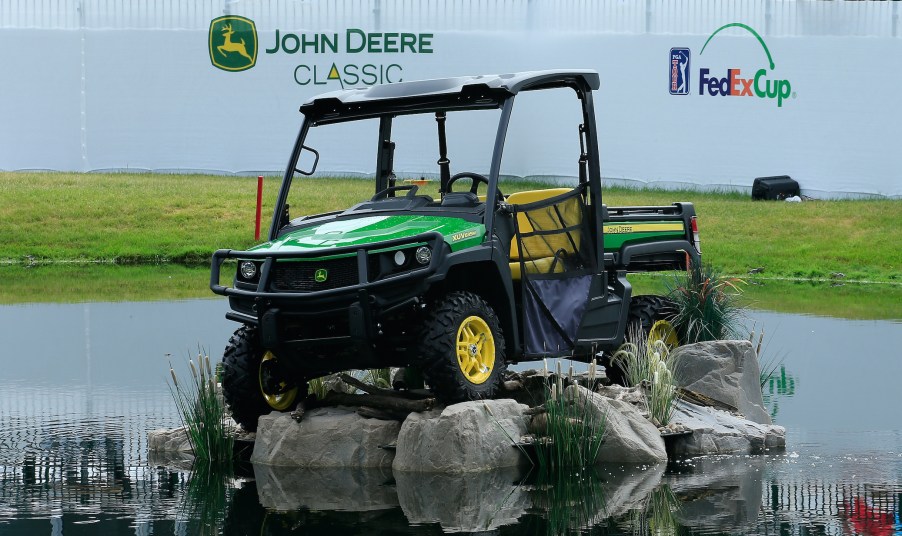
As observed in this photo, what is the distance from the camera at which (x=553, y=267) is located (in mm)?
11688

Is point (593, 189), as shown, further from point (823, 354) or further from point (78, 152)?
point (78, 152)

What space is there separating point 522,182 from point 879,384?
20.3m

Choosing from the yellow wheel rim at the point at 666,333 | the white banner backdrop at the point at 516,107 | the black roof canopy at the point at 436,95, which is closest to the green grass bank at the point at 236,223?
the white banner backdrop at the point at 516,107

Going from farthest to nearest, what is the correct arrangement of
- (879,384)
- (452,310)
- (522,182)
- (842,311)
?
(522,182), (842,311), (879,384), (452,310)

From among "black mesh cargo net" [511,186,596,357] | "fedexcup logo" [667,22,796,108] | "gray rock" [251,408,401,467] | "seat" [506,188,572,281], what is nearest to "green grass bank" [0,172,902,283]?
"fedexcup logo" [667,22,796,108]

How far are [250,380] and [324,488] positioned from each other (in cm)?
139

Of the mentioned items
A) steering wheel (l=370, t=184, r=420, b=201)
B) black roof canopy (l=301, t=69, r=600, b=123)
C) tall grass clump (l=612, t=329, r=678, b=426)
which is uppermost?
black roof canopy (l=301, t=69, r=600, b=123)

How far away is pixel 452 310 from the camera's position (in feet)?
33.8

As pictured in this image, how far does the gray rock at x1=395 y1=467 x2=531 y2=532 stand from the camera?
8758mm

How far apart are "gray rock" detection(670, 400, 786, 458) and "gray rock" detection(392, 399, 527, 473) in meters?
1.36

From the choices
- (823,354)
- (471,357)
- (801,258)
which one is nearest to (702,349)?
(471,357)

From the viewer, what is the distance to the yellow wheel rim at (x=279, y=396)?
11140mm

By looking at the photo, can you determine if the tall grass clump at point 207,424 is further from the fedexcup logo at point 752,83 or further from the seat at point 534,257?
the fedexcup logo at point 752,83

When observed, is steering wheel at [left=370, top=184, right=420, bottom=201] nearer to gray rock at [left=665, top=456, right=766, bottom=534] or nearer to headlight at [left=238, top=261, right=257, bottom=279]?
headlight at [left=238, top=261, right=257, bottom=279]
